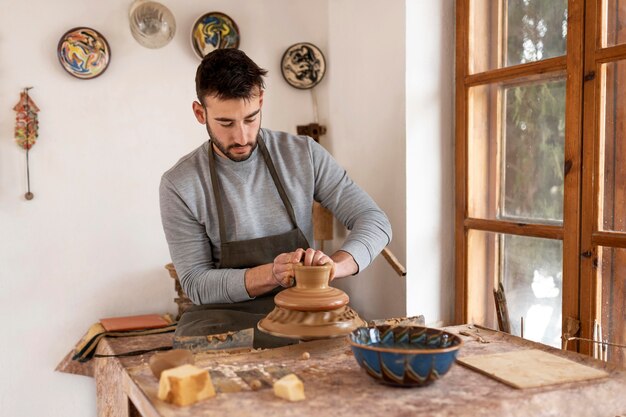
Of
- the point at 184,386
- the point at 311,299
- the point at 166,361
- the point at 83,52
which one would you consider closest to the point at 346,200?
the point at 311,299

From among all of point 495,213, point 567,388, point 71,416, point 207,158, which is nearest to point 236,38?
point 207,158

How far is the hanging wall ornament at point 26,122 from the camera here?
3285 millimetres

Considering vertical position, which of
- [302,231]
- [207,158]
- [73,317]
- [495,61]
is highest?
[495,61]

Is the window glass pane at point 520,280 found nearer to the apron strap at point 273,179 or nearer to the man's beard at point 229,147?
the apron strap at point 273,179

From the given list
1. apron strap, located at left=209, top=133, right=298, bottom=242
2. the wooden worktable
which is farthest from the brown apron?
the wooden worktable

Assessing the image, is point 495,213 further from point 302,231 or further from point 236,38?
point 236,38

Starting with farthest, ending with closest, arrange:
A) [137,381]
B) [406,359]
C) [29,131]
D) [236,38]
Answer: [236,38] → [29,131] → [137,381] → [406,359]

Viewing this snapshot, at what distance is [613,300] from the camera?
7.70 feet

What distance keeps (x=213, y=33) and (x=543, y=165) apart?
201cm

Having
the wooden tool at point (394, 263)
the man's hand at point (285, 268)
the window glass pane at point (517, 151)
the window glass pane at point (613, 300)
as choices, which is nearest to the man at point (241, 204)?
the man's hand at point (285, 268)

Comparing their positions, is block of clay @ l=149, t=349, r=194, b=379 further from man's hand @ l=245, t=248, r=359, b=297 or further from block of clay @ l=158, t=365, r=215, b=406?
man's hand @ l=245, t=248, r=359, b=297

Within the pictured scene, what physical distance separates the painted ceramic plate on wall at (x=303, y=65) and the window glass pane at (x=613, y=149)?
6.06 feet

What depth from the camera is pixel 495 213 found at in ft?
9.46

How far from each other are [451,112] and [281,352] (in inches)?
65.3
